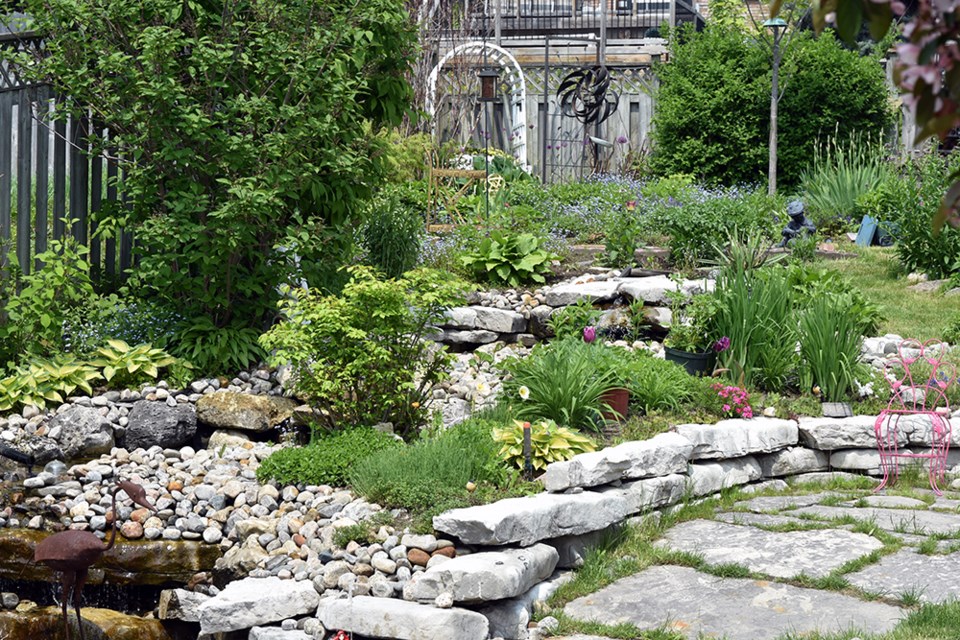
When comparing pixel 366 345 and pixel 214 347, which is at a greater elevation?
pixel 366 345

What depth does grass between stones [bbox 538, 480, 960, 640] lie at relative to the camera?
4.00 meters

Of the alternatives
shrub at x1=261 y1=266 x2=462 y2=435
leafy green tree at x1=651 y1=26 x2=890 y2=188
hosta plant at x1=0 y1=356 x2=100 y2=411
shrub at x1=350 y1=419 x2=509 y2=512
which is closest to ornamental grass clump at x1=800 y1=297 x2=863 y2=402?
shrub at x1=261 y1=266 x2=462 y2=435

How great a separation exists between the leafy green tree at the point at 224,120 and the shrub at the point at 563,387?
1.67 meters

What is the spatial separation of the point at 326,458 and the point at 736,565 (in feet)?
6.26

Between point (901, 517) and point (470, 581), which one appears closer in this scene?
point (470, 581)

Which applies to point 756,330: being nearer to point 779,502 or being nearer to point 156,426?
point 779,502

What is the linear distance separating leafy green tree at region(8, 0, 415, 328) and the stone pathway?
2976mm

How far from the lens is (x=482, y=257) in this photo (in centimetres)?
852

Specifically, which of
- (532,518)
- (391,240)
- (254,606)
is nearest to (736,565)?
(532,518)

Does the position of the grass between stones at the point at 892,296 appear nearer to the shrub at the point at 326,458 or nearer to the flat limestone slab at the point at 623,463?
the flat limestone slab at the point at 623,463

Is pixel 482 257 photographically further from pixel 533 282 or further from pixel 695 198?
pixel 695 198

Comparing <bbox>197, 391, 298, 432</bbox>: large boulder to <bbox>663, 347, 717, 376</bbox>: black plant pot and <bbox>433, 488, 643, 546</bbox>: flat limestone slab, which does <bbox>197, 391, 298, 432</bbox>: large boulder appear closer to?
<bbox>433, 488, 643, 546</bbox>: flat limestone slab

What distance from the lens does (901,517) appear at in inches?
208

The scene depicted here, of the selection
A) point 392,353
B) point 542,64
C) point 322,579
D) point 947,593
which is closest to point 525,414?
point 392,353
